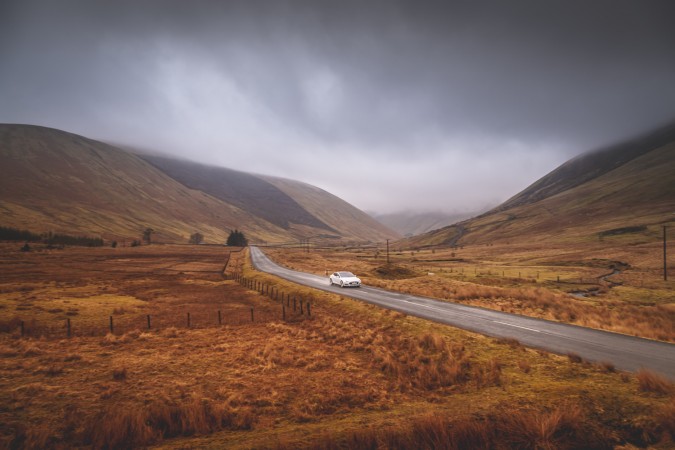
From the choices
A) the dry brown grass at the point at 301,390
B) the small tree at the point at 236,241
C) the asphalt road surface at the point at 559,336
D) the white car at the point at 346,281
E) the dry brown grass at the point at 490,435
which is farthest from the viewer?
the small tree at the point at 236,241

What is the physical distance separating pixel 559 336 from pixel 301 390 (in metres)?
14.2

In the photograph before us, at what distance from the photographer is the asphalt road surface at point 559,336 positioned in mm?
13172

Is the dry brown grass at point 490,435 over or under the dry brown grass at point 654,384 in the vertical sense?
under

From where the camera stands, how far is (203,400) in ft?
38.0

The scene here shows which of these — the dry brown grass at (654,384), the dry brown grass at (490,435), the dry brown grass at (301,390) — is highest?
the dry brown grass at (654,384)

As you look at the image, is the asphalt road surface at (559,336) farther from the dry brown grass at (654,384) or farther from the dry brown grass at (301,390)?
the dry brown grass at (654,384)

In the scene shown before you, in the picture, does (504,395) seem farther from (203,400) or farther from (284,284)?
(284,284)

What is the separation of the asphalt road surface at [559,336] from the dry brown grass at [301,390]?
194cm

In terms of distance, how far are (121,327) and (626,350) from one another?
102 feet

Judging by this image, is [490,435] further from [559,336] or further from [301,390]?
[559,336]

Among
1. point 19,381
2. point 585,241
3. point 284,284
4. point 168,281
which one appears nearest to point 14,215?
point 168,281

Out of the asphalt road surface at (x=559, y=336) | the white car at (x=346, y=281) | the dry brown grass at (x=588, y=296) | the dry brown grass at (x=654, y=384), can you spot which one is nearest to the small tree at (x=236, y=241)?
the dry brown grass at (x=588, y=296)

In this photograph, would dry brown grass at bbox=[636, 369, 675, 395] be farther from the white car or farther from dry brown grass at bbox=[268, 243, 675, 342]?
the white car

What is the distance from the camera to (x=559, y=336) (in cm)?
1717
